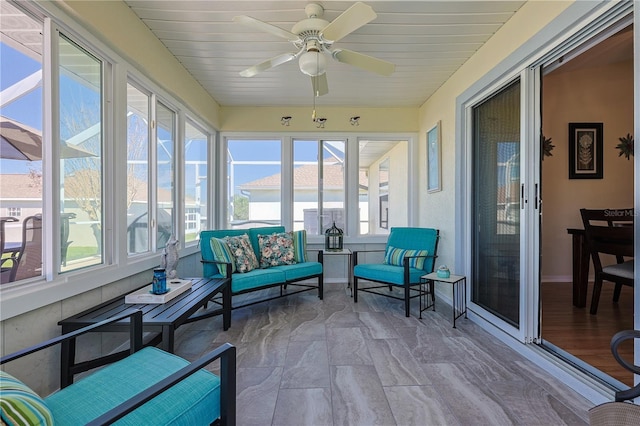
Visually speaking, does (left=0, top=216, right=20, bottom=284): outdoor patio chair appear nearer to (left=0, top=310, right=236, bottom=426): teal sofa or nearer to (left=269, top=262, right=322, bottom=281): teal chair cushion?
(left=0, top=310, right=236, bottom=426): teal sofa

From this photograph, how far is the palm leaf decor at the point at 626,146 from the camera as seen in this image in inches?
157

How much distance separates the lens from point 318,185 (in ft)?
15.7

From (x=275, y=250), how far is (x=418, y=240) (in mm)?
1753

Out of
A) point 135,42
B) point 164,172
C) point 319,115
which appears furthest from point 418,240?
point 135,42

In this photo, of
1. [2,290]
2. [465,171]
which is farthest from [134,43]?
[465,171]

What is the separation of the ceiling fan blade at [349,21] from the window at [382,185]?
8.99 feet

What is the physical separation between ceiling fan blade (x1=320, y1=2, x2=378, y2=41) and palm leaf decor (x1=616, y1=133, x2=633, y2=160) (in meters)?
4.17

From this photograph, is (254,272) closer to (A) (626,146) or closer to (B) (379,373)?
(B) (379,373)

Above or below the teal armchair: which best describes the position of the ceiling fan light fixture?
above

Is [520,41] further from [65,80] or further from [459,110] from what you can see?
[65,80]

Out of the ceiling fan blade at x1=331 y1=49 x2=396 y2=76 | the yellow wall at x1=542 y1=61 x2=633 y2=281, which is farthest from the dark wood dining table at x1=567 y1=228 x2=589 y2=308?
the ceiling fan blade at x1=331 y1=49 x2=396 y2=76

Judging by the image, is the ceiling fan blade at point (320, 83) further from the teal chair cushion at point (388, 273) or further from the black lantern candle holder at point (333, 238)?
the black lantern candle holder at point (333, 238)

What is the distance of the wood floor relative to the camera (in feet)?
6.93

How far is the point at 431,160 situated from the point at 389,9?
7.39 ft
